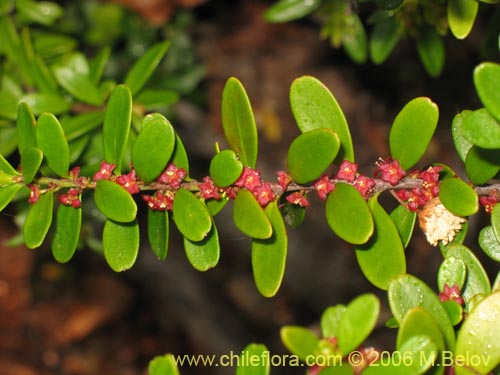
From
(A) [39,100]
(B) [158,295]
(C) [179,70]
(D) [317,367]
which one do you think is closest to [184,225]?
(D) [317,367]

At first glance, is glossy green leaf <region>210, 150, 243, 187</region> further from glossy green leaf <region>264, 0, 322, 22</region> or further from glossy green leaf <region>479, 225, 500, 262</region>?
glossy green leaf <region>264, 0, 322, 22</region>

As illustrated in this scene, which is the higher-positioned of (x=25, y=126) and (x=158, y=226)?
(x=25, y=126)

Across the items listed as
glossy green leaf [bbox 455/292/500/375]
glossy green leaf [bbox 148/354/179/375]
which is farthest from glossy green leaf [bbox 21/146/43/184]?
glossy green leaf [bbox 455/292/500/375]

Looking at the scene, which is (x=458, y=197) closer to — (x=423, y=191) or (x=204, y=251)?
(x=423, y=191)

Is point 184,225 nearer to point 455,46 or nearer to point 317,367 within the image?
point 317,367

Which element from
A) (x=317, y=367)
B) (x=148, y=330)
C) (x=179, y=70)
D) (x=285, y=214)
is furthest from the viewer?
(x=148, y=330)

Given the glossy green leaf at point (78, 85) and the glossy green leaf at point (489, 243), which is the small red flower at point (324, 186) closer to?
the glossy green leaf at point (489, 243)

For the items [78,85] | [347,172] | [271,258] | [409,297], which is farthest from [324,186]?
[78,85]
